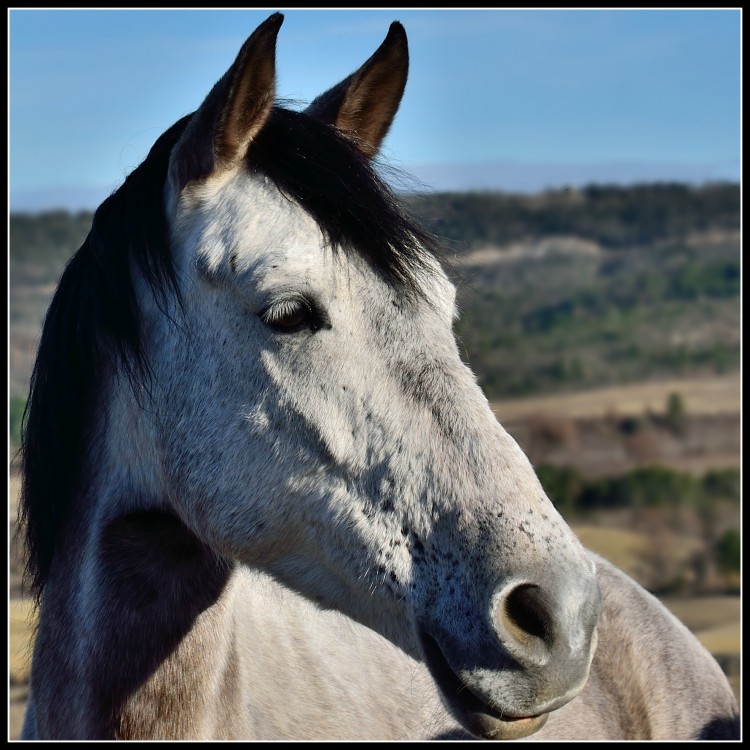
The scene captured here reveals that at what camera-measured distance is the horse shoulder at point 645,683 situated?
371cm

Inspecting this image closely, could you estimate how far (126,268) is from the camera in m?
2.56

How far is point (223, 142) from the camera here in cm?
243

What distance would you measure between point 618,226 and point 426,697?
4926 centimetres

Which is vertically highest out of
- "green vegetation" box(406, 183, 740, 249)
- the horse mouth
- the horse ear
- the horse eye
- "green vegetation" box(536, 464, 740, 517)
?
"green vegetation" box(406, 183, 740, 249)

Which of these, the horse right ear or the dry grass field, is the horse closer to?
the horse right ear

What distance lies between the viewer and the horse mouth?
7.06 feet

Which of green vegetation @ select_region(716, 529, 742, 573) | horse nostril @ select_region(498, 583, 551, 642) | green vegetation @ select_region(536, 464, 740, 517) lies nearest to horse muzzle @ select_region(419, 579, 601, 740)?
horse nostril @ select_region(498, 583, 551, 642)

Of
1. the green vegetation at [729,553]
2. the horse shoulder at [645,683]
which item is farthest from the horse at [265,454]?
the green vegetation at [729,553]

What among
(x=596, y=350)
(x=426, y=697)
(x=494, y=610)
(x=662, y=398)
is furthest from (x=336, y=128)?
(x=596, y=350)

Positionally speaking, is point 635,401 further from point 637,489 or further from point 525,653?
point 525,653

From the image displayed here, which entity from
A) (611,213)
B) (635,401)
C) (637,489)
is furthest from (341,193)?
(611,213)

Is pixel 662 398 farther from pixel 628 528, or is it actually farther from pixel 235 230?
pixel 235 230

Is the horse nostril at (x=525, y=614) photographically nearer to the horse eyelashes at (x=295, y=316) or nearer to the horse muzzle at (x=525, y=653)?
the horse muzzle at (x=525, y=653)

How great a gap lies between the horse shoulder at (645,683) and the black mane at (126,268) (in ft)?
7.03
